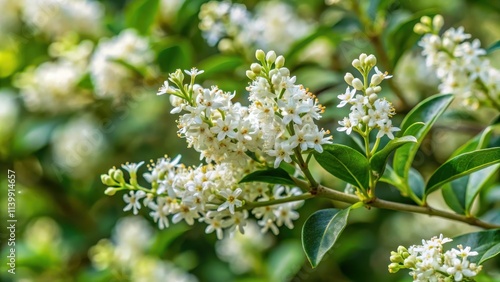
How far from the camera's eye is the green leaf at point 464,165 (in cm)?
139

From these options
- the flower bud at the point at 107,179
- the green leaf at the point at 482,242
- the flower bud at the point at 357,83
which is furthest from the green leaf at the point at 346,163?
the flower bud at the point at 107,179

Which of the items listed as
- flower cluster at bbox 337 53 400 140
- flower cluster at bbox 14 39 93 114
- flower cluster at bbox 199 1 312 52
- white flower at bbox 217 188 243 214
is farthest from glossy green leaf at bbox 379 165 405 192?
A: flower cluster at bbox 14 39 93 114

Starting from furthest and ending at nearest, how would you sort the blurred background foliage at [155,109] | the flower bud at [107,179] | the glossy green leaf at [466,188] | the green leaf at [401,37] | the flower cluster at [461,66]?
the blurred background foliage at [155,109] < the green leaf at [401,37] < the flower cluster at [461,66] < the glossy green leaf at [466,188] < the flower bud at [107,179]

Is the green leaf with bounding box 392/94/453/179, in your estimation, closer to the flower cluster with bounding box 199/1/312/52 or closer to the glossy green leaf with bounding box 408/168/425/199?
the glossy green leaf with bounding box 408/168/425/199

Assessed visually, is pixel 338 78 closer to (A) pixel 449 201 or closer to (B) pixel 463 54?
(B) pixel 463 54

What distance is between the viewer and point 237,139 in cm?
135

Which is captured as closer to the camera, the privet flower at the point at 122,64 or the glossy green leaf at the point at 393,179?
the glossy green leaf at the point at 393,179

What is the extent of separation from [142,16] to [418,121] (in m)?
1.53

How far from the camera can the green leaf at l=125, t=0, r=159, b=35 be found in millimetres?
2756

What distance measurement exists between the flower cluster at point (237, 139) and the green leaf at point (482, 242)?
15.8 inches

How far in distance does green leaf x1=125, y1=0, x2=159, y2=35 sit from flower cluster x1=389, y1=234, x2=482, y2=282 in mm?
1774

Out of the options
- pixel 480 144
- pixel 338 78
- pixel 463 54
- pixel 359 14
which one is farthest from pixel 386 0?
pixel 480 144

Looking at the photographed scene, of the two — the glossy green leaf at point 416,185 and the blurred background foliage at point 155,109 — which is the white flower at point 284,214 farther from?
the blurred background foliage at point 155,109

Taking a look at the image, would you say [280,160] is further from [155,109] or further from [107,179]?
[155,109]
